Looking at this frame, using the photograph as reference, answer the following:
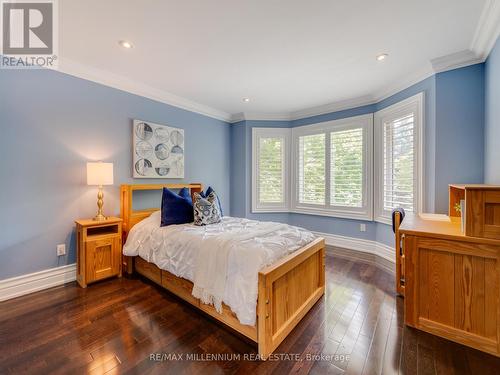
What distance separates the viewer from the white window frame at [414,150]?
2.88 metres

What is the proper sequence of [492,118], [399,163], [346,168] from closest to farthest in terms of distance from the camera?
[492,118] < [399,163] < [346,168]

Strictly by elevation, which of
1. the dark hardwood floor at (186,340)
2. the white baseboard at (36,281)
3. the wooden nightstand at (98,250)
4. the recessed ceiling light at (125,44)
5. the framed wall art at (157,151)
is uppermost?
the recessed ceiling light at (125,44)

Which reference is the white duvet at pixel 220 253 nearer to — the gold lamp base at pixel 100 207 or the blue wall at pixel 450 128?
the gold lamp base at pixel 100 207

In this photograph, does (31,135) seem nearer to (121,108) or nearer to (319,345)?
(121,108)

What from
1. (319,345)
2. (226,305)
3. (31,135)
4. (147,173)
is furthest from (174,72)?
(319,345)

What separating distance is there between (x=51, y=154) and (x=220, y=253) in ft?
7.44

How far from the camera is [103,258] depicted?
267 centimetres

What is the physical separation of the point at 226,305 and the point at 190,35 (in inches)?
96.0

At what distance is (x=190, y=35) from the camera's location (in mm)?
2133

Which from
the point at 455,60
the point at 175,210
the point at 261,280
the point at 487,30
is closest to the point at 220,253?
the point at 261,280

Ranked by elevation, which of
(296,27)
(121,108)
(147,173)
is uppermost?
(296,27)

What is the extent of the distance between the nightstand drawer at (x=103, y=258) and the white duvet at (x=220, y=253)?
0.45ft

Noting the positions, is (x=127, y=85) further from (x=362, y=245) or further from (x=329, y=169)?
(x=362, y=245)

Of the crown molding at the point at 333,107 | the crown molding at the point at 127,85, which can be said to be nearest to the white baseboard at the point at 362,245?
the crown molding at the point at 333,107
